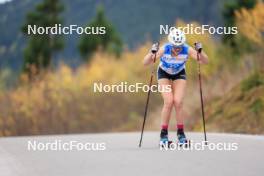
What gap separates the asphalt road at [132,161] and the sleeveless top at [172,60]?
133cm

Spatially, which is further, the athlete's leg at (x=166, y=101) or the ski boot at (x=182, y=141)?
the athlete's leg at (x=166, y=101)

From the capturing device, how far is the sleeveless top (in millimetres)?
12648

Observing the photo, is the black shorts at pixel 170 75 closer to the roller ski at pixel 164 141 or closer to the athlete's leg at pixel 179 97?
the athlete's leg at pixel 179 97

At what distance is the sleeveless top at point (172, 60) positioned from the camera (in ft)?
41.5

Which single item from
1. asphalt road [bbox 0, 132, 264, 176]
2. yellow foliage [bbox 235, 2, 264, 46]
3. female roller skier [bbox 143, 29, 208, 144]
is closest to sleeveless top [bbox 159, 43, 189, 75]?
female roller skier [bbox 143, 29, 208, 144]

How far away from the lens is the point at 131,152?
1179 cm

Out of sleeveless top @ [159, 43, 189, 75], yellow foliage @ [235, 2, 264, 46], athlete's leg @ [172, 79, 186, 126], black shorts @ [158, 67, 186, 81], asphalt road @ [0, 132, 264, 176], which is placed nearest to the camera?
asphalt road @ [0, 132, 264, 176]

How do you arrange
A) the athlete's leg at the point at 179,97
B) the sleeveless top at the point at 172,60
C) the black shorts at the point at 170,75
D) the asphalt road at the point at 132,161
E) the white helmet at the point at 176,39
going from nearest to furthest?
1. the asphalt road at the point at 132,161
2. the white helmet at the point at 176,39
3. the sleeveless top at the point at 172,60
4. the athlete's leg at the point at 179,97
5. the black shorts at the point at 170,75

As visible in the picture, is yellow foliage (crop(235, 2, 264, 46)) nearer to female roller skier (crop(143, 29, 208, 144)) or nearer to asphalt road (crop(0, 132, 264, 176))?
asphalt road (crop(0, 132, 264, 176))

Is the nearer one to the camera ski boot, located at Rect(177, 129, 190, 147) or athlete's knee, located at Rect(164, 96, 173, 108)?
ski boot, located at Rect(177, 129, 190, 147)

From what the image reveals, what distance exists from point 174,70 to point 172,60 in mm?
195

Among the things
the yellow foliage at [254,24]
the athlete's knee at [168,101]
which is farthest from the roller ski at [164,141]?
the yellow foliage at [254,24]

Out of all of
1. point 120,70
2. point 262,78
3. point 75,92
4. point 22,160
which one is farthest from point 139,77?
point 22,160

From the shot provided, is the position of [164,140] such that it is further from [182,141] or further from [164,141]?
[182,141]
